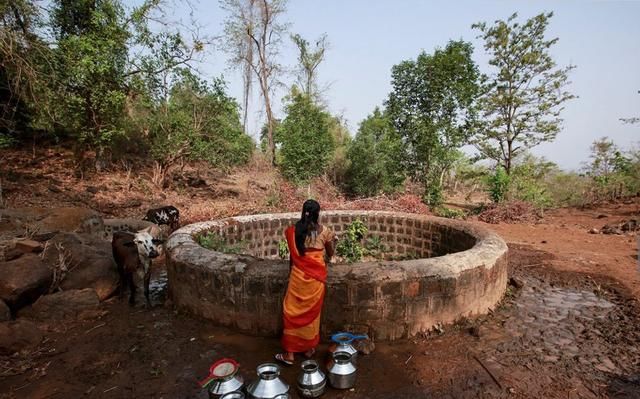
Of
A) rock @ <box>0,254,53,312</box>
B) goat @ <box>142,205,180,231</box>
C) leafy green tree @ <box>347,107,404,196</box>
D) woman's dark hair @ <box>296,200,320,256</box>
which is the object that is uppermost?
leafy green tree @ <box>347,107,404,196</box>

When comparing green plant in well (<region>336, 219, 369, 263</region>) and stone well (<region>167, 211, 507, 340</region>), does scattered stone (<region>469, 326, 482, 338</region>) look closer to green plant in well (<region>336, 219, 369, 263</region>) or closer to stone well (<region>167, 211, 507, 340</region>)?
stone well (<region>167, 211, 507, 340</region>)

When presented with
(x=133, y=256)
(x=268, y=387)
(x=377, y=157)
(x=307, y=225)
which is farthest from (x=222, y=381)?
(x=377, y=157)

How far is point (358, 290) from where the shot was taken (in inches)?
137

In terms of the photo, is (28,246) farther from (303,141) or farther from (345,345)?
(303,141)

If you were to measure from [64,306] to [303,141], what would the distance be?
9361 millimetres

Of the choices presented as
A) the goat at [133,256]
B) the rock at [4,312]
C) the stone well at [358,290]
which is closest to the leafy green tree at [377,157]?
the stone well at [358,290]

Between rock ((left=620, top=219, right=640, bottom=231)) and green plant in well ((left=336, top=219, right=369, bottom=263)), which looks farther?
rock ((left=620, top=219, right=640, bottom=231))

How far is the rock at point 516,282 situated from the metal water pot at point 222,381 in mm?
4329

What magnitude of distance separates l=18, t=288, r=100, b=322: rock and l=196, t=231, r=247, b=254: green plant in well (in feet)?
5.07

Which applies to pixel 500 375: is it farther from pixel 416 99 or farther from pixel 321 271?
pixel 416 99

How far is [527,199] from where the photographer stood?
11883 mm

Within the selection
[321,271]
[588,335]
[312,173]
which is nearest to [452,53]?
[312,173]

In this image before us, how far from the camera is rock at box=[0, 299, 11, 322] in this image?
3568 mm

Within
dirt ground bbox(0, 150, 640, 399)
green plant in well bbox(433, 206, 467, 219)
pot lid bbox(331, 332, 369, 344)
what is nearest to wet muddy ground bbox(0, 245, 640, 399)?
dirt ground bbox(0, 150, 640, 399)
